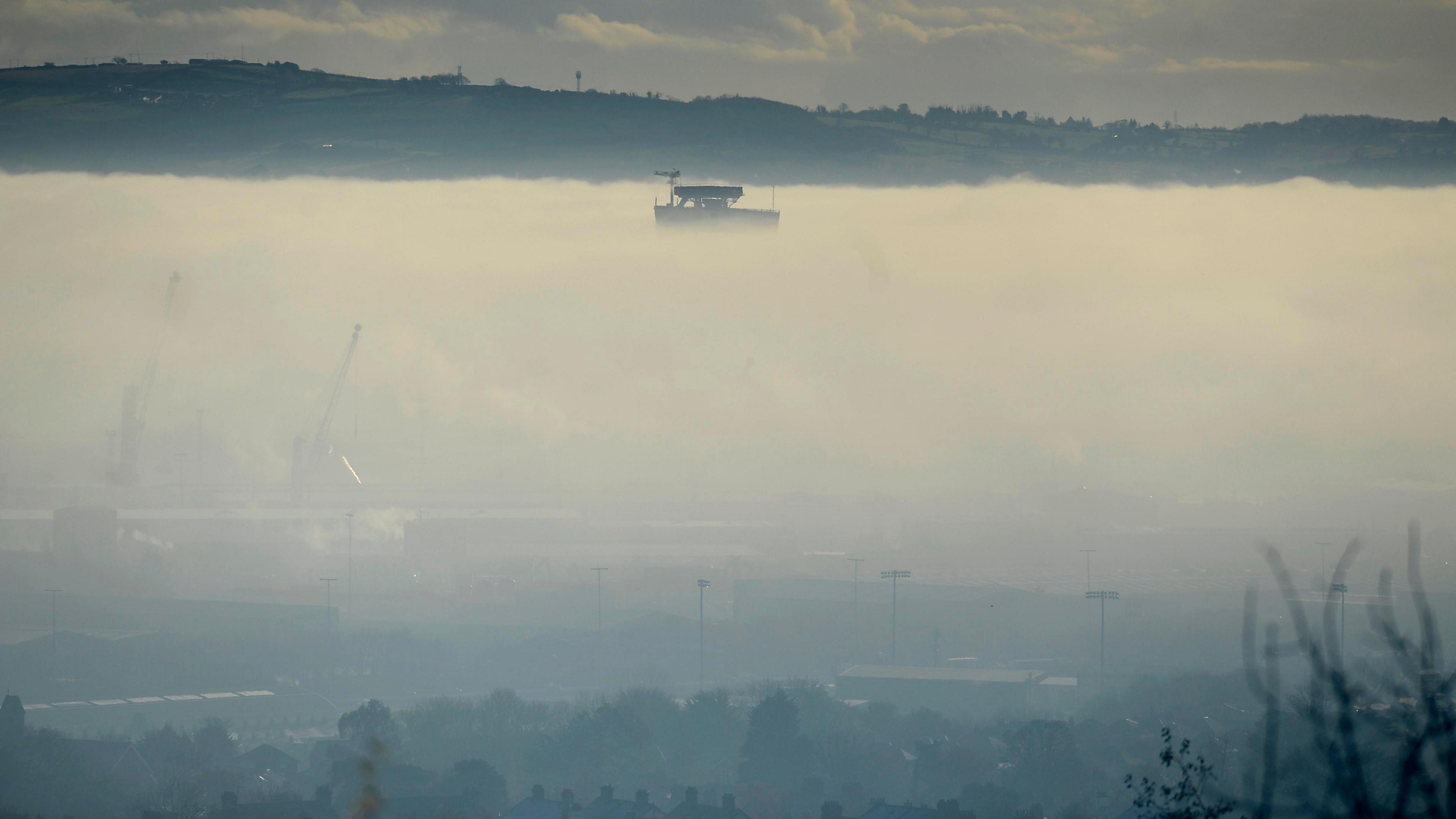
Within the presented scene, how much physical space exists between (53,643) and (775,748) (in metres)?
32.4

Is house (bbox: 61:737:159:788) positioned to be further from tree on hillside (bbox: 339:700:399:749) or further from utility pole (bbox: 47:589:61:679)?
utility pole (bbox: 47:589:61:679)

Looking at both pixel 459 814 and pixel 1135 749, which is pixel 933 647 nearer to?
pixel 1135 749

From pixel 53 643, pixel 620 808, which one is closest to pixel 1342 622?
pixel 620 808

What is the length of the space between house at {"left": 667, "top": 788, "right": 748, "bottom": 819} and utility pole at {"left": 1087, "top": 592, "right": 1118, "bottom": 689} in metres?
25.5

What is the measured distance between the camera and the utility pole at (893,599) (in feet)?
197

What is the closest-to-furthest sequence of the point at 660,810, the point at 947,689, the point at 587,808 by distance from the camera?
the point at 587,808 → the point at 660,810 → the point at 947,689

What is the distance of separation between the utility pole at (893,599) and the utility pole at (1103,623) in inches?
307

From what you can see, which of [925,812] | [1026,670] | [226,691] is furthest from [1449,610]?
[226,691]

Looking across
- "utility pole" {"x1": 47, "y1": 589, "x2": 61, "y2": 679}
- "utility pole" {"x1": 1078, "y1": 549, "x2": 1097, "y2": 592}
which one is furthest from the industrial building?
"utility pole" {"x1": 47, "y1": 589, "x2": 61, "y2": 679}

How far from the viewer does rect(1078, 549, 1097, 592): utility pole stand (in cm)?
6767

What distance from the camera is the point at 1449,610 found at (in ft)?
181

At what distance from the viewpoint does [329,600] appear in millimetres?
62969

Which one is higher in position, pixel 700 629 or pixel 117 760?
pixel 700 629

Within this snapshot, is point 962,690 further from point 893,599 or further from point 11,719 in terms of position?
point 11,719
